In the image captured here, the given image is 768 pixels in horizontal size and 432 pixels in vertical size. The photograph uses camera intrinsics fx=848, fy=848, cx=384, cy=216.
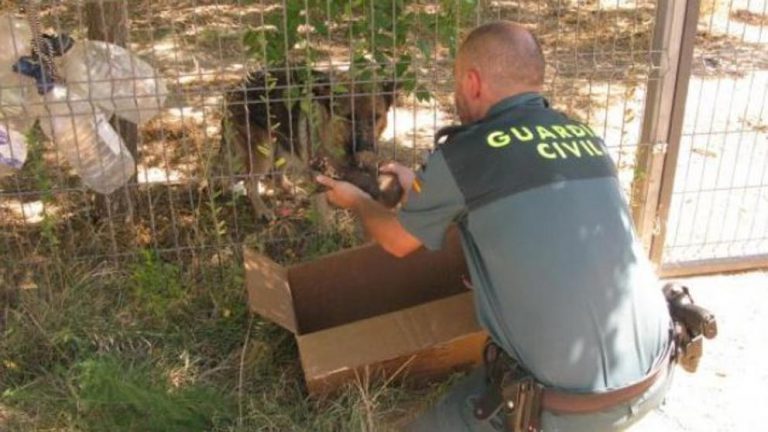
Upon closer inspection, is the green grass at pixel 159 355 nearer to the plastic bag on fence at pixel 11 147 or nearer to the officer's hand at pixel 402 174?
the plastic bag on fence at pixel 11 147

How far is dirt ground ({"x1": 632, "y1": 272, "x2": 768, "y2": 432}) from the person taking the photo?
141 inches

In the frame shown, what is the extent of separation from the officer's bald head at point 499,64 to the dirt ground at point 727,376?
5.39 feet

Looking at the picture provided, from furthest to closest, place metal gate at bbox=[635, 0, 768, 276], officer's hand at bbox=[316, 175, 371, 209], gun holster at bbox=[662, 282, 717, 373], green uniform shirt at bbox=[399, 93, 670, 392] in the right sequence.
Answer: metal gate at bbox=[635, 0, 768, 276] < officer's hand at bbox=[316, 175, 371, 209] < gun holster at bbox=[662, 282, 717, 373] < green uniform shirt at bbox=[399, 93, 670, 392]

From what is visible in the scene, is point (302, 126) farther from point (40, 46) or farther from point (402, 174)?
point (40, 46)

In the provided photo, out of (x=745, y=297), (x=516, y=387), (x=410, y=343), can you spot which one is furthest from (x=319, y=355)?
(x=745, y=297)

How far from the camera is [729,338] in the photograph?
4.11 meters

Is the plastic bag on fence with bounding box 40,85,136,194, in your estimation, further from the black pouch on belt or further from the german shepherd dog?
the black pouch on belt

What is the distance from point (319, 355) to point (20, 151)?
1752mm

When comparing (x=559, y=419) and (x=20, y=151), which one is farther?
(x=20, y=151)

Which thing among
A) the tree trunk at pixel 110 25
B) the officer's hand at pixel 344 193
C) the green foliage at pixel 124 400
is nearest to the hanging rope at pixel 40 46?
the tree trunk at pixel 110 25

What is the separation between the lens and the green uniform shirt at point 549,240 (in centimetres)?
260

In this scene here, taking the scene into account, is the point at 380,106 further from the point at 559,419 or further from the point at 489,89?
the point at 559,419

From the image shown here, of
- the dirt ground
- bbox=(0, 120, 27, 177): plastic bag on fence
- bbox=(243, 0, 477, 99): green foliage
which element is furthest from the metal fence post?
bbox=(0, 120, 27, 177): plastic bag on fence

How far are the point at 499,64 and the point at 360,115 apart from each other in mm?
1813
